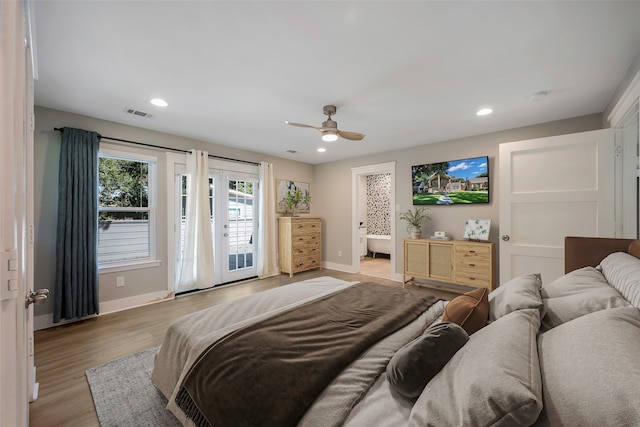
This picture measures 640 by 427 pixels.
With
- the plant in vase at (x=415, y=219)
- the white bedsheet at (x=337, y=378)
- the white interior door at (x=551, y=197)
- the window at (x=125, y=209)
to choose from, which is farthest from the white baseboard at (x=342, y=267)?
the window at (x=125, y=209)

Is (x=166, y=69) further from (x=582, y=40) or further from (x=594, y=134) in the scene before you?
(x=594, y=134)

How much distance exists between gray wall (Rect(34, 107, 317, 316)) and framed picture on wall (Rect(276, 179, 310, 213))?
1299 millimetres

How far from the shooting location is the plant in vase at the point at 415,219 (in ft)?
14.8

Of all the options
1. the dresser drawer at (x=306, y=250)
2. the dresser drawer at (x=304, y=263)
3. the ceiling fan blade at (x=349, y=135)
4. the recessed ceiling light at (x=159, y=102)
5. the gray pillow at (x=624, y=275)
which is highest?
the recessed ceiling light at (x=159, y=102)

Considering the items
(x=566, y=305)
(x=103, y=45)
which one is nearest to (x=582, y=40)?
(x=566, y=305)

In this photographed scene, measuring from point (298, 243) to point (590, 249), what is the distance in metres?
4.15

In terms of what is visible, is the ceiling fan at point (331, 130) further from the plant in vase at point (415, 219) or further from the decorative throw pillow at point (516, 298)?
the plant in vase at point (415, 219)

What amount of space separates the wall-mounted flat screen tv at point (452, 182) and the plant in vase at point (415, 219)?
16cm

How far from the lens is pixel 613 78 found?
2363 millimetres

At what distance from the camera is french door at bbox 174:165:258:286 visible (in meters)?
4.55

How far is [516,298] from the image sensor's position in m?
1.33

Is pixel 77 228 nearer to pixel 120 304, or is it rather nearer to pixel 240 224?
pixel 120 304

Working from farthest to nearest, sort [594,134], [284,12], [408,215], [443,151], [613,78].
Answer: [408,215] < [443,151] < [594,134] < [613,78] < [284,12]

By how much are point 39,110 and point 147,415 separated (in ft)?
11.1
